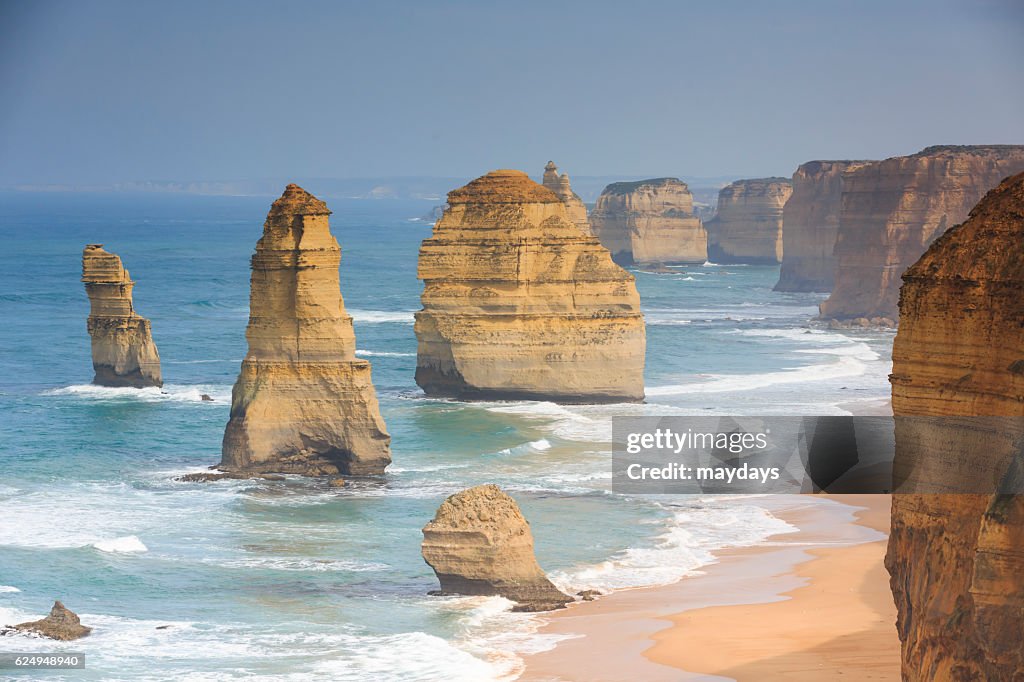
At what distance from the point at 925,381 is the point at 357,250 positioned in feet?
501

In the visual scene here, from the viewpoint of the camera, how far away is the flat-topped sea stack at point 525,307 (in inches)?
1807

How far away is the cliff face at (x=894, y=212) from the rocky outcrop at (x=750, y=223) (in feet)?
212

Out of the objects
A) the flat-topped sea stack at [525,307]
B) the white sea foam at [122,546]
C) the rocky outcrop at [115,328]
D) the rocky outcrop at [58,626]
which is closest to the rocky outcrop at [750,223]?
the flat-topped sea stack at [525,307]

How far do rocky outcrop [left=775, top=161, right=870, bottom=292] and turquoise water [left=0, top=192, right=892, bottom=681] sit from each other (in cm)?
4143

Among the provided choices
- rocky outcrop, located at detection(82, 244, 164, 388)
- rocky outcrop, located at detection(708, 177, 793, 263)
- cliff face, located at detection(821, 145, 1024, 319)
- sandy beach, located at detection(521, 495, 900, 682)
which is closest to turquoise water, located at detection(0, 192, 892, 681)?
rocky outcrop, located at detection(82, 244, 164, 388)

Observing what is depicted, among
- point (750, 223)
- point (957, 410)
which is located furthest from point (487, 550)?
point (750, 223)

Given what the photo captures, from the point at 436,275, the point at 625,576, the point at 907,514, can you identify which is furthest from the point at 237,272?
the point at 907,514

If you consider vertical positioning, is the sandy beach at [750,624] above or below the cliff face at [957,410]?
below

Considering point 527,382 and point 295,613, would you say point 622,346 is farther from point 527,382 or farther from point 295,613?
point 295,613

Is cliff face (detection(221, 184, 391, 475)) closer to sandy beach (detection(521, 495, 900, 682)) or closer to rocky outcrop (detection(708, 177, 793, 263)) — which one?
sandy beach (detection(521, 495, 900, 682))

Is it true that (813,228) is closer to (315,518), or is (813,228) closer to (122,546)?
(315,518)

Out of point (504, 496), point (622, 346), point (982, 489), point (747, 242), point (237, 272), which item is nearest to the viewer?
point (982, 489)

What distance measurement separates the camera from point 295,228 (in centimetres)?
3500

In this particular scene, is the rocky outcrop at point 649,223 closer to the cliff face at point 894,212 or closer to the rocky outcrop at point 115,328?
the cliff face at point 894,212
